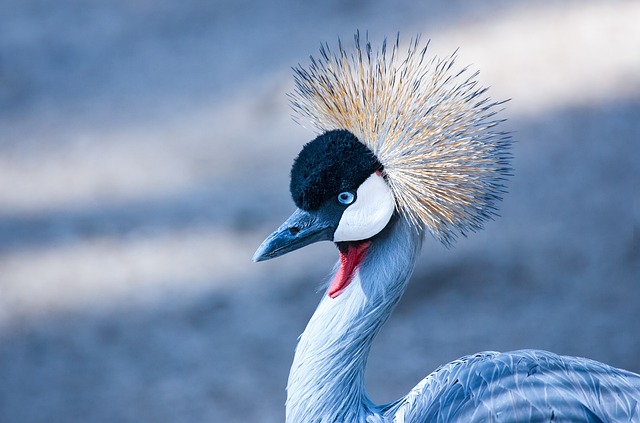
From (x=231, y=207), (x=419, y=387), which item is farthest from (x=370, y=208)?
(x=231, y=207)

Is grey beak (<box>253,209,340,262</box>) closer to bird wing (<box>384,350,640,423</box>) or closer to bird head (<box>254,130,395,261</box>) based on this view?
bird head (<box>254,130,395,261</box>)

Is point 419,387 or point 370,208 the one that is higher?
point 370,208

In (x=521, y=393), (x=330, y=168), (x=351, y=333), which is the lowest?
(x=521, y=393)

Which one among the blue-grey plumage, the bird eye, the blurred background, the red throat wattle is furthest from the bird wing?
the blurred background

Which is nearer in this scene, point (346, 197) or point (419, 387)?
point (346, 197)

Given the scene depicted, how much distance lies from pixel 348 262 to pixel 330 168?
0.16m

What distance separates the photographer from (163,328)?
240 centimetres

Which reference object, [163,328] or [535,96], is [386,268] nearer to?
[163,328]

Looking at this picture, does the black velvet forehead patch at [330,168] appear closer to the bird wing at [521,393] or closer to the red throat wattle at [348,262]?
the red throat wattle at [348,262]

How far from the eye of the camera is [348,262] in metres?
1.36

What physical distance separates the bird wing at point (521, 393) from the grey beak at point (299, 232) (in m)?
0.31

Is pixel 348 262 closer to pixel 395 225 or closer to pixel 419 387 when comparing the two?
pixel 395 225

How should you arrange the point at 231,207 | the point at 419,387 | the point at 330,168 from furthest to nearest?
the point at 231,207
the point at 419,387
the point at 330,168

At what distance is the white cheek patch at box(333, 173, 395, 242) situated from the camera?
130cm
